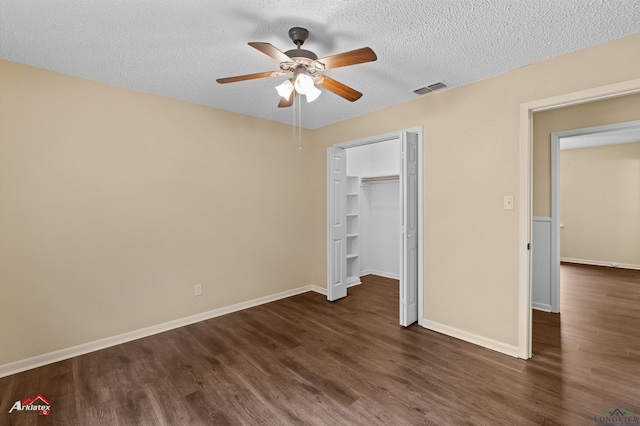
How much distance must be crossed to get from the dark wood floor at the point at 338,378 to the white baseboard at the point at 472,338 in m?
0.08

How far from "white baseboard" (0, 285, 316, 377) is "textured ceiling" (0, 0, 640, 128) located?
8.16ft

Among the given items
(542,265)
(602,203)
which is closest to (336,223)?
(542,265)

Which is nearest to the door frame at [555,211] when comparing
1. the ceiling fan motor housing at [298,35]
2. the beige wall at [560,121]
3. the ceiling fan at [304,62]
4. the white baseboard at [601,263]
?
the beige wall at [560,121]

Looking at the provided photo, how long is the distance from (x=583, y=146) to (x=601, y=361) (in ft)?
18.8

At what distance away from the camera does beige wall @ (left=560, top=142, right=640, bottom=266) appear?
5.79 meters

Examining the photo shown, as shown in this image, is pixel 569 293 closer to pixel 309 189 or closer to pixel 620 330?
pixel 620 330

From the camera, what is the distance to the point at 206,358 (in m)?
2.58

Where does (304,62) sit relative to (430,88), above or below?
below

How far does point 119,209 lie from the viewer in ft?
9.44

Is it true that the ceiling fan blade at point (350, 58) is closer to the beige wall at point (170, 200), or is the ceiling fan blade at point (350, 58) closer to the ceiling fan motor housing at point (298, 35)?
the ceiling fan motor housing at point (298, 35)

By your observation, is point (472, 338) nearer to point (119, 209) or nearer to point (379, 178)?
point (379, 178)

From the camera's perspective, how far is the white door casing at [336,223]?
4.10m

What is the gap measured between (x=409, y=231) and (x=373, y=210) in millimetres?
2325

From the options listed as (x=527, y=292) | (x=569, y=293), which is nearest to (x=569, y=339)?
(x=527, y=292)
